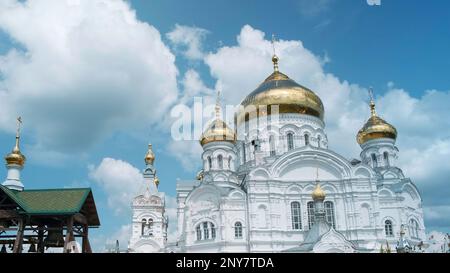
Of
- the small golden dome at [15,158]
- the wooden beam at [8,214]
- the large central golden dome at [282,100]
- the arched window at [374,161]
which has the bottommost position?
the wooden beam at [8,214]

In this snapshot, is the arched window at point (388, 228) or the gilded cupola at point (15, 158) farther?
the arched window at point (388, 228)

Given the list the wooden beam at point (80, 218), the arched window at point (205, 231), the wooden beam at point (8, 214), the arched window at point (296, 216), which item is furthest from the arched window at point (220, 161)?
the wooden beam at point (8, 214)

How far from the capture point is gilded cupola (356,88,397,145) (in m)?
40.5

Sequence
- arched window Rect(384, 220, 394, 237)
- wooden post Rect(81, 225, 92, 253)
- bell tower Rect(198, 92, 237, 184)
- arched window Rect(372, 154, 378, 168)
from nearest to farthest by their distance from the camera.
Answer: wooden post Rect(81, 225, 92, 253) → arched window Rect(384, 220, 394, 237) → bell tower Rect(198, 92, 237, 184) → arched window Rect(372, 154, 378, 168)

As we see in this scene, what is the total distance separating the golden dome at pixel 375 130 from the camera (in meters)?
40.5

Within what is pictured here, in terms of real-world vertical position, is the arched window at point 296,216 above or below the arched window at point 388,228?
above

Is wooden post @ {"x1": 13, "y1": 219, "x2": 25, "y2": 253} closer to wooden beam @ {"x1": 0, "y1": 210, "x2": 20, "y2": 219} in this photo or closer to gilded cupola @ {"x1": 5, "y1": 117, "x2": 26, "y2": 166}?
wooden beam @ {"x1": 0, "y1": 210, "x2": 20, "y2": 219}

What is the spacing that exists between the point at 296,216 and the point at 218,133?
987 centimetres

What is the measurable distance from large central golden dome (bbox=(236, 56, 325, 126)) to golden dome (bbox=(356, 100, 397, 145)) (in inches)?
159

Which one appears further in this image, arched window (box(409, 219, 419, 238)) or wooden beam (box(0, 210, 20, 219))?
arched window (box(409, 219, 419, 238))

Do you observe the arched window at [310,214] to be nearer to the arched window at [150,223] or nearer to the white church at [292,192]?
the white church at [292,192]

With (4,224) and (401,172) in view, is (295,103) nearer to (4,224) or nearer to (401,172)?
(401,172)

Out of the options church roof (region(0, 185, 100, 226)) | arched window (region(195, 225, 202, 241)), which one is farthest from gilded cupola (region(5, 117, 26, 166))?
arched window (region(195, 225, 202, 241))

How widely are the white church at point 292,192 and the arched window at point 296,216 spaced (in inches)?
2.9
